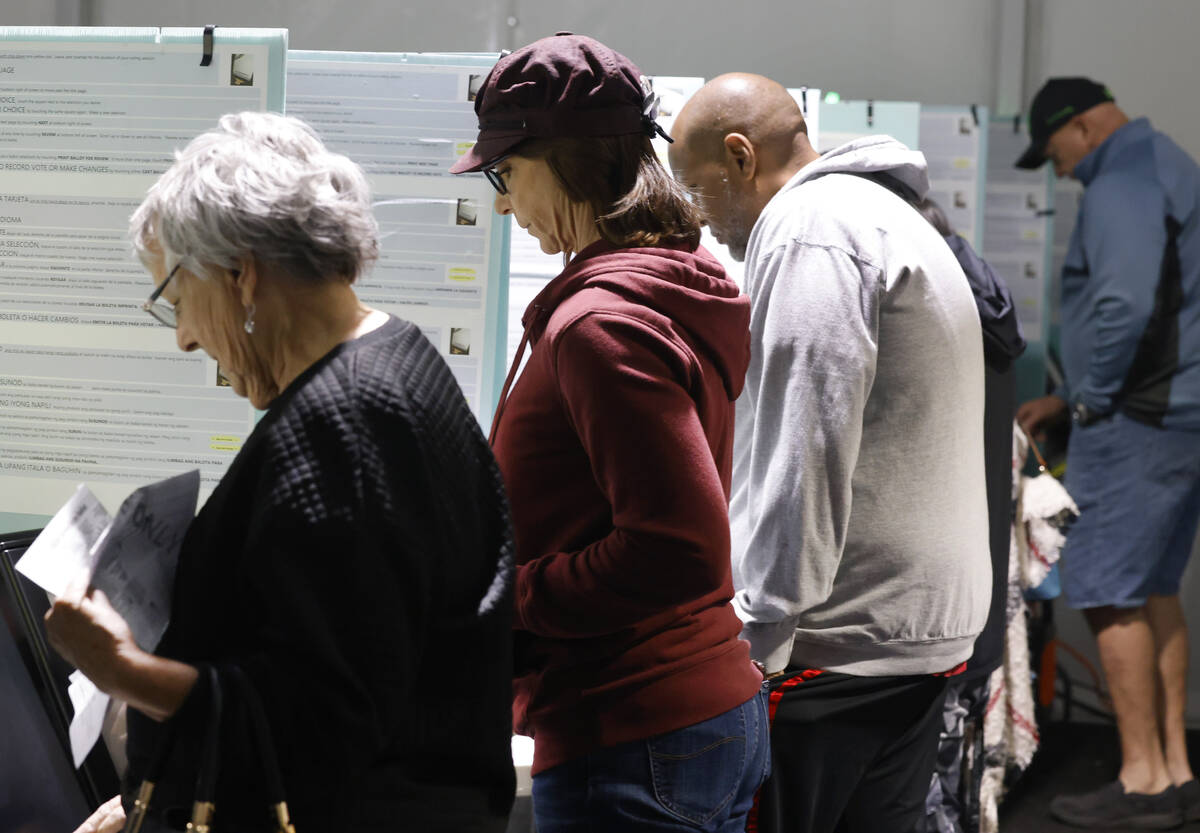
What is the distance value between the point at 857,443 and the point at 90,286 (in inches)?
56.0

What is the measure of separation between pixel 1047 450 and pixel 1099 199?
0.94 metres

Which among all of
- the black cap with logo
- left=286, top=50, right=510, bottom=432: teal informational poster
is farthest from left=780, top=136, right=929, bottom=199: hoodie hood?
the black cap with logo

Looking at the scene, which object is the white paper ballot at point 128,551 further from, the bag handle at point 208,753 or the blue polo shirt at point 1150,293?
the blue polo shirt at point 1150,293

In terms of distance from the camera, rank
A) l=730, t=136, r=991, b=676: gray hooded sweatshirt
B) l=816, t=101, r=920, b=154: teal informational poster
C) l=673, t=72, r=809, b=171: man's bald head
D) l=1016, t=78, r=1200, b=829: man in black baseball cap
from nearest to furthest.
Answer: l=730, t=136, r=991, b=676: gray hooded sweatshirt, l=673, t=72, r=809, b=171: man's bald head, l=816, t=101, r=920, b=154: teal informational poster, l=1016, t=78, r=1200, b=829: man in black baseball cap

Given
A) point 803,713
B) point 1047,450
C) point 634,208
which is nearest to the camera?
point 634,208

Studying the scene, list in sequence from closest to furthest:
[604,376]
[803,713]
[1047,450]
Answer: [604,376], [803,713], [1047,450]

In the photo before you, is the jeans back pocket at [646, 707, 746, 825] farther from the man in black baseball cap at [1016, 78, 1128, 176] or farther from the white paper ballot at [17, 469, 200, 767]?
the man in black baseball cap at [1016, 78, 1128, 176]

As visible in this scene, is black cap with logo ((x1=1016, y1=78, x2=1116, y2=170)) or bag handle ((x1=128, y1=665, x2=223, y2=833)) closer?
bag handle ((x1=128, y1=665, x2=223, y2=833))

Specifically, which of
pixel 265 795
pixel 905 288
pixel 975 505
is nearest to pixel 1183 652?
pixel 975 505

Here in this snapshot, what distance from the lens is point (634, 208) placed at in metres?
1.36

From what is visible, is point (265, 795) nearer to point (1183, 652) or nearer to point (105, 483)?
point (105, 483)

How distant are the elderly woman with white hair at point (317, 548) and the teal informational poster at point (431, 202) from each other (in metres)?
1.14

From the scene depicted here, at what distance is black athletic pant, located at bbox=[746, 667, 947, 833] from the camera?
160cm

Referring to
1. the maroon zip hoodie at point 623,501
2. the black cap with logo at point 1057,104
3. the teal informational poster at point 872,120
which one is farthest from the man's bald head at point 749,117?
the black cap with logo at point 1057,104
